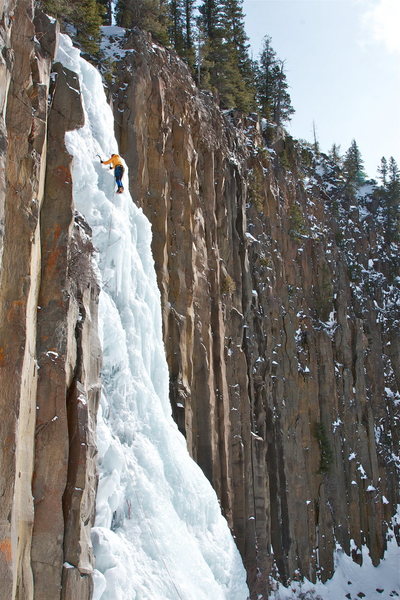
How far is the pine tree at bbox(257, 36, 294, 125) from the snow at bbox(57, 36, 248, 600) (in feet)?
110

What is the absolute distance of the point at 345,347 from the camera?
128 feet

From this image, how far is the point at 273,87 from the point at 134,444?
41436mm

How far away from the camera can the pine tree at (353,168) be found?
51.6m

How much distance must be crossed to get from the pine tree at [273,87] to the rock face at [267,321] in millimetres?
3828

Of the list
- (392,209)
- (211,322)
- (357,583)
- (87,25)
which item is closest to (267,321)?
(211,322)

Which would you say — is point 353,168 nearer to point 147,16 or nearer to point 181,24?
point 181,24

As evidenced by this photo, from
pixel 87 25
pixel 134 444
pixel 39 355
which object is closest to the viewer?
pixel 39 355

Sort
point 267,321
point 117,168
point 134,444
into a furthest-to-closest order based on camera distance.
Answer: point 267,321 → point 117,168 → point 134,444

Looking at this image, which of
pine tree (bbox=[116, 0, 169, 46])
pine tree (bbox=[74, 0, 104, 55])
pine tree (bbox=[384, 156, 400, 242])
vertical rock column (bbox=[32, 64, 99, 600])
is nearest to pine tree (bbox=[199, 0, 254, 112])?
pine tree (bbox=[116, 0, 169, 46])

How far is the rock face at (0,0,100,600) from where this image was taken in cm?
867

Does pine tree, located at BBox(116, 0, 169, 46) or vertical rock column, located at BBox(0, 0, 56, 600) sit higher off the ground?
pine tree, located at BBox(116, 0, 169, 46)

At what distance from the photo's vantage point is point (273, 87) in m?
49.4

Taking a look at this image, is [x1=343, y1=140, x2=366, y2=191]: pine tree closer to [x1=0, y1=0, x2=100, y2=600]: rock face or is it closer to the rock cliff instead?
the rock cliff

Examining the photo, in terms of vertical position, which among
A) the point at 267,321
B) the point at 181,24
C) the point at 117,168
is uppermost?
the point at 181,24
